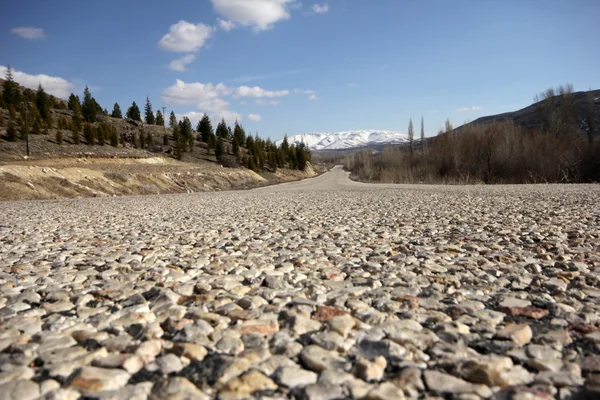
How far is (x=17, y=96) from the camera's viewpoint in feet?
216

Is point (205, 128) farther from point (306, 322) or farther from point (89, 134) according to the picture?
point (306, 322)

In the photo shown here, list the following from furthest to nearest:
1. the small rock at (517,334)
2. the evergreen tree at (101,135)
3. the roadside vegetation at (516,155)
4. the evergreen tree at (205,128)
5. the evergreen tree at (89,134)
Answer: the evergreen tree at (205,128)
the evergreen tree at (101,135)
the evergreen tree at (89,134)
the roadside vegetation at (516,155)
the small rock at (517,334)

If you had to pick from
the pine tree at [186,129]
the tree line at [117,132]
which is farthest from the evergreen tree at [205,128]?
the pine tree at [186,129]

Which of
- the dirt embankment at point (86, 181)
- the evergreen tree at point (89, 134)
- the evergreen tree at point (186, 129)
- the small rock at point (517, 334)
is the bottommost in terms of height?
the small rock at point (517, 334)

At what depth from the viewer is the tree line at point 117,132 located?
45875mm

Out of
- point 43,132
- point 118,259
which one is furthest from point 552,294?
point 43,132

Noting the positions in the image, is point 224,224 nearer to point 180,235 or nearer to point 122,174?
point 180,235

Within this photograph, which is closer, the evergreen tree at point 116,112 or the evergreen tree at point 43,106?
the evergreen tree at point 43,106

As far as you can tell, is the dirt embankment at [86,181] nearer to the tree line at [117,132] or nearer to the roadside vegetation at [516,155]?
the tree line at [117,132]

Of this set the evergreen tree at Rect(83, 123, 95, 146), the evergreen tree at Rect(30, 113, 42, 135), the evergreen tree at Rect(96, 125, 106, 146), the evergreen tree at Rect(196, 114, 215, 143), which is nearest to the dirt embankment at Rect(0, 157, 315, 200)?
the evergreen tree at Rect(83, 123, 95, 146)

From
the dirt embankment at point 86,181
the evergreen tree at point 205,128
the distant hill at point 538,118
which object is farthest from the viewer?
the evergreen tree at point 205,128

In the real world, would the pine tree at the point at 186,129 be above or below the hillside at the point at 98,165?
above

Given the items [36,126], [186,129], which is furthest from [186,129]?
[36,126]

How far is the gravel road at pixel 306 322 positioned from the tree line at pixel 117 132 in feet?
140
